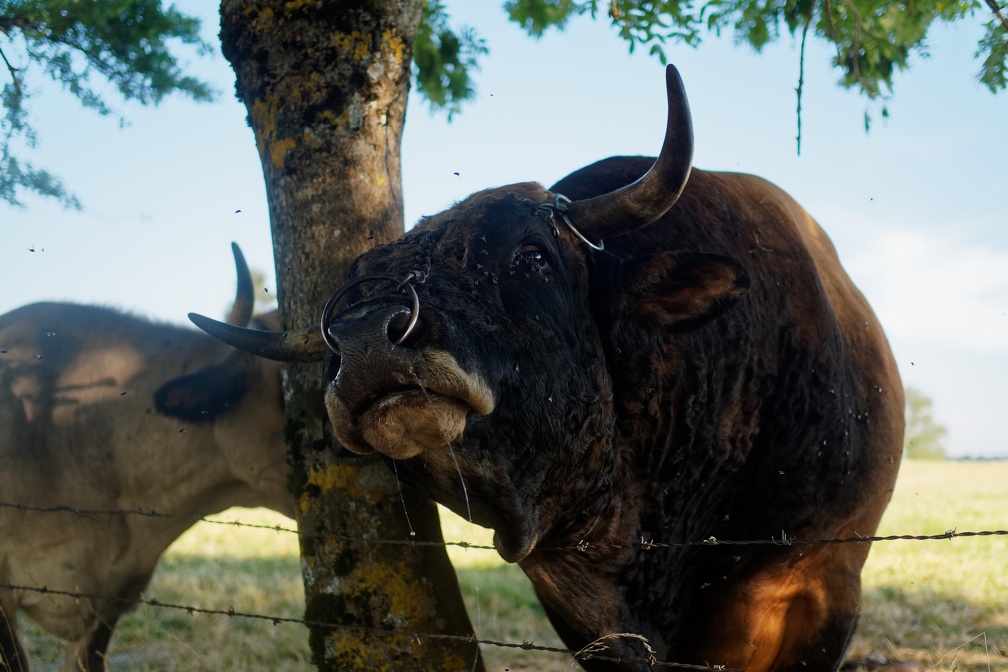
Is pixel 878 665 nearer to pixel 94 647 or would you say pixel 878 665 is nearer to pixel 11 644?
pixel 94 647

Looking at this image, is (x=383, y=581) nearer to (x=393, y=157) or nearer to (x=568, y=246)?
(x=568, y=246)

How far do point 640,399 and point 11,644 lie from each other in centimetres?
426

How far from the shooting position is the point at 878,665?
209 inches

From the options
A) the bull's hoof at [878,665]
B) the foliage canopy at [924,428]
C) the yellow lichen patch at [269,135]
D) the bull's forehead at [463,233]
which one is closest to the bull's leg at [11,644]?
the yellow lichen patch at [269,135]

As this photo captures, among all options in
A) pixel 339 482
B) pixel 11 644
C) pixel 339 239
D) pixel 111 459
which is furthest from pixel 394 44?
A: pixel 11 644

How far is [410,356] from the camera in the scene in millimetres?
2207

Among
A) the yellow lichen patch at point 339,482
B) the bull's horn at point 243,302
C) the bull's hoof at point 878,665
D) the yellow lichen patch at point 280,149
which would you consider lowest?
the bull's hoof at point 878,665

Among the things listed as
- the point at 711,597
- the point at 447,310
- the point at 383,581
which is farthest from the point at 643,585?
the point at 447,310

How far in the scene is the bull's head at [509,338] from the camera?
2.29 m

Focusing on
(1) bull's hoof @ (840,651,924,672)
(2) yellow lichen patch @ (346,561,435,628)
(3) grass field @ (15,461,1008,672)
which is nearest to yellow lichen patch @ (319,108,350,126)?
(2) yellow lichen patch @ (346,561,435,628)

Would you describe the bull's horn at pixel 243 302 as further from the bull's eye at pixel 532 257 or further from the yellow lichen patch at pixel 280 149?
the bull's eye at pixel 532 257

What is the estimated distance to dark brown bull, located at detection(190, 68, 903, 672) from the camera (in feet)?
8.03

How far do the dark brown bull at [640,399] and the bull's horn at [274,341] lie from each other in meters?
0.01

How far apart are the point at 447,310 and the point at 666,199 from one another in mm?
861
